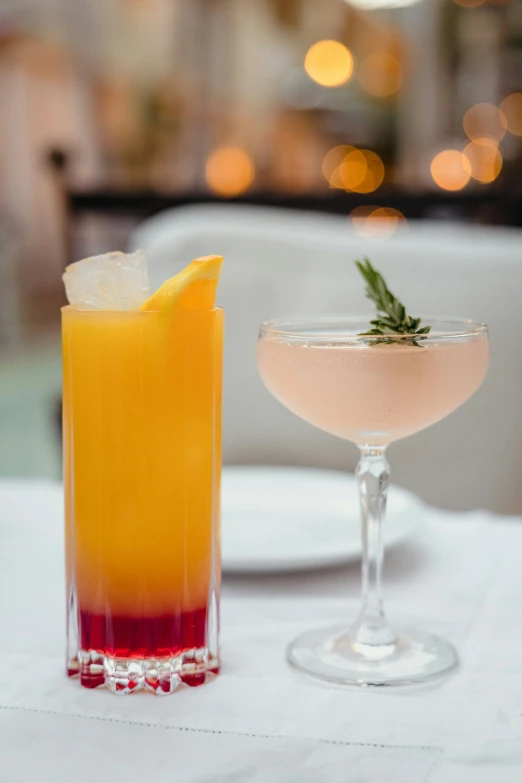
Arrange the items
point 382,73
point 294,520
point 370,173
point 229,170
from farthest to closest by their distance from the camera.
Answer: point 229,170 → point 370,173 → point 382,73 → point 294,520

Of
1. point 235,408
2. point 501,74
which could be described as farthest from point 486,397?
point 501,74

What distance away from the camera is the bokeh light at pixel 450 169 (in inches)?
376

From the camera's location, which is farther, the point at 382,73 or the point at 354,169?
the point at 354,169

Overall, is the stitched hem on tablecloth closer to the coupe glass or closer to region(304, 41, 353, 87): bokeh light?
the coupe glass

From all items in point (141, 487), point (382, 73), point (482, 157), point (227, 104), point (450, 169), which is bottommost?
point (141, 487)

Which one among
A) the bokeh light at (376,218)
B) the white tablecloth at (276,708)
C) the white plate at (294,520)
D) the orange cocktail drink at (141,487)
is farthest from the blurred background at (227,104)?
the orange cocktail drink at (141,487)

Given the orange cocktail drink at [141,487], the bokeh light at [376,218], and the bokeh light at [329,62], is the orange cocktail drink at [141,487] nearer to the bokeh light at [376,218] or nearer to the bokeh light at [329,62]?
the bokeh light at [376,218]

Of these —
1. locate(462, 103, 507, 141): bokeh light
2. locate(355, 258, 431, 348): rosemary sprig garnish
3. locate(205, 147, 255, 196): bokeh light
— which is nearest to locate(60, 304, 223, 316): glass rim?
locate(355, 258, 431, 348): rosemary sprig garnish

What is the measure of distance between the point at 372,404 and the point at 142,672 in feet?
0.78

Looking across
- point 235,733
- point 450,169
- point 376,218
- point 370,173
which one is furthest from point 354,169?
point 235,733

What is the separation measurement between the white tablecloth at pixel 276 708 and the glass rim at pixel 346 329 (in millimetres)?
227

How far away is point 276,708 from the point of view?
578 mm

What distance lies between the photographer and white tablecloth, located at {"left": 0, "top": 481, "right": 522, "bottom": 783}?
506 millimetres

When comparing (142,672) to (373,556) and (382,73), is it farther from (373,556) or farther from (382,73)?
(382,73)
